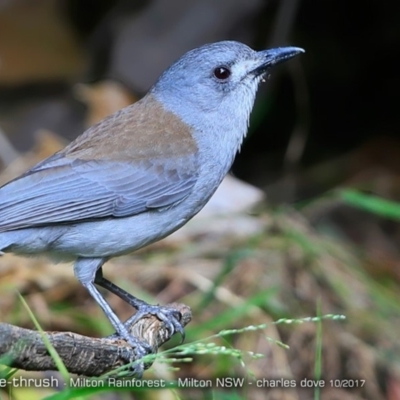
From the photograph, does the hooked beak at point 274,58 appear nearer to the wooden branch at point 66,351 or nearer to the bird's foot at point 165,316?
the bird's foot at point 165,316

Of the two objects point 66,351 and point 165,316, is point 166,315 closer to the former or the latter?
point 165,316

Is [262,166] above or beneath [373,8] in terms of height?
beneath

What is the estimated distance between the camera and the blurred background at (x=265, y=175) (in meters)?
4.96

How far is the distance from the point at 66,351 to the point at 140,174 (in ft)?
4.63

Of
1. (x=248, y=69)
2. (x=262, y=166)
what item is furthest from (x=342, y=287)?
(x=262, y=166)

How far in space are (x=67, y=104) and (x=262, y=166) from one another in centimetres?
197

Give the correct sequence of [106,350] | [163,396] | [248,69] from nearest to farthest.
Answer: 1. [106,350]
2. [248,69]
3. [163,396]

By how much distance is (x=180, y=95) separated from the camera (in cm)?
426

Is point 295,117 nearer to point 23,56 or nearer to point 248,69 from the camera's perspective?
point 23,56

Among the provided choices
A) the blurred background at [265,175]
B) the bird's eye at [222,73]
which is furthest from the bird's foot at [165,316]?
the bird's eye at [222,73]

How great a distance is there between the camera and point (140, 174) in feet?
13.0

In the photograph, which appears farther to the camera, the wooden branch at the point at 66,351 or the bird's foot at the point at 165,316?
the bird's foot at the point at 165,316

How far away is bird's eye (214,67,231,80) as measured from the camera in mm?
4188

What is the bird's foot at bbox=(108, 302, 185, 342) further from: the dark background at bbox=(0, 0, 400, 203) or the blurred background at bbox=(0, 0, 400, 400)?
the dark background at bbox=(0, 0, 400, 203)
